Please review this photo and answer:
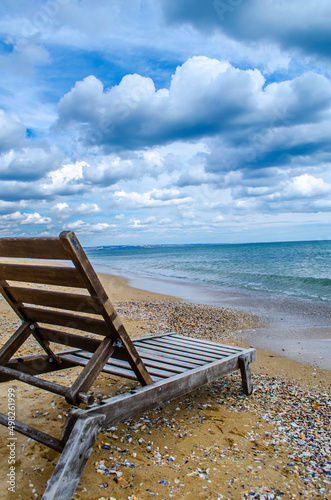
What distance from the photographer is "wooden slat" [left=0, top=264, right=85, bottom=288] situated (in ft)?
9.68

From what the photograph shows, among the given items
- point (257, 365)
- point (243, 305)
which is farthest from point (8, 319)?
point (243, 305)

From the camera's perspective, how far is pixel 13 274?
3.50m

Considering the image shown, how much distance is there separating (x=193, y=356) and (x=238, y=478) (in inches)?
67.0

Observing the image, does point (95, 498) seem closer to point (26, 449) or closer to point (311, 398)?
point (26, 449)

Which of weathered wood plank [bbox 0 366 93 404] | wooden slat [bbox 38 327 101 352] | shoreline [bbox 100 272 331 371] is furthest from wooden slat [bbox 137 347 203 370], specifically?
shoreline [bbox 100 272 331 371]

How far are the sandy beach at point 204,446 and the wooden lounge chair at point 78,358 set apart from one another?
17.7 inches

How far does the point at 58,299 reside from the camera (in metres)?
3.40

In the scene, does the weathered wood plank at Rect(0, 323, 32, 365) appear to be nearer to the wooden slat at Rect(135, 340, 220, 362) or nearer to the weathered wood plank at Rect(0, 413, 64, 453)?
the weathered wood plank at Rect(0, 413, 64, 453)

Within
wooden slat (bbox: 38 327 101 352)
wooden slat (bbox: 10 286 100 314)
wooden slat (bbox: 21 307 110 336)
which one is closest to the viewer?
wooden slat (bbox: 10 286 100 314)

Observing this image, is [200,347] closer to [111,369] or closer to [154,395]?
[111,369]

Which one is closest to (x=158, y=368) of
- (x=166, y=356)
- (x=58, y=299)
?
(x=166, y=356)

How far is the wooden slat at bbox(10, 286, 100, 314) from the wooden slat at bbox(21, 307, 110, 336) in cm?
11

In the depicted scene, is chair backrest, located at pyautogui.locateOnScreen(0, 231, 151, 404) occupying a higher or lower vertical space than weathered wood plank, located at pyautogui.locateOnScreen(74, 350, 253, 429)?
higher

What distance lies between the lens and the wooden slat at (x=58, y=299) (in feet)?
10.0
